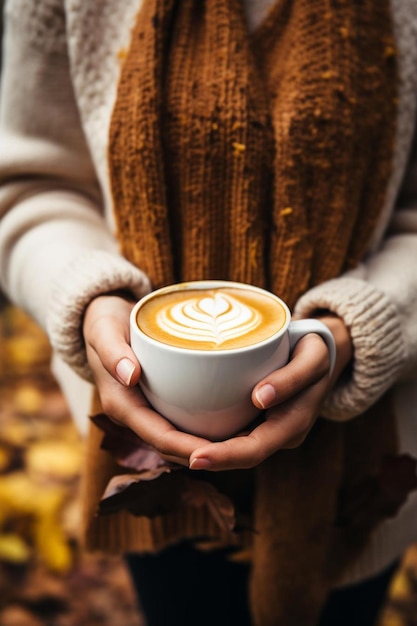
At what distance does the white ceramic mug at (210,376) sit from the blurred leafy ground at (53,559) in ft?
3.36

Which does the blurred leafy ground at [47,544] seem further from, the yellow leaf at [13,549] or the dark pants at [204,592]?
the dark pants at [204,592]

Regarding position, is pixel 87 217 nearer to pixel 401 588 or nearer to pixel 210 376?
pixel 210 376

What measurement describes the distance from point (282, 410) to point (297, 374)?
43 mm

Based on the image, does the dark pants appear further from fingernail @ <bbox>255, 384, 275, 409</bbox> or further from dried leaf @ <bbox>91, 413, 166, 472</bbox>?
fingernail @ <bbox>255, 384, 275, 409</bbox>

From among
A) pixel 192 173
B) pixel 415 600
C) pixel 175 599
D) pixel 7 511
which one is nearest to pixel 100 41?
pixel 192 173

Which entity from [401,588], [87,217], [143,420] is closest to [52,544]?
[401,588]

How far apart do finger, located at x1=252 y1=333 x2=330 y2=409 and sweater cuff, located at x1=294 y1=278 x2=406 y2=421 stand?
10 cm

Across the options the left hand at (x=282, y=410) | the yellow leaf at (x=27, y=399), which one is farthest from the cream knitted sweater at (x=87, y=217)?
the yellow leaf at (x=27, y=399)

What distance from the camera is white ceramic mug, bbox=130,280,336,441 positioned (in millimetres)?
459

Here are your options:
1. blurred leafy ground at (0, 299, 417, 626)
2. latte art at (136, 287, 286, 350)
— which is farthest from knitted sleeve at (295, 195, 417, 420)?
blurred leafy ground at (0, 299, 417, 626)

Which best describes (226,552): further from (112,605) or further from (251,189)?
(112,605)

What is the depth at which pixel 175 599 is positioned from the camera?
2.92 ft

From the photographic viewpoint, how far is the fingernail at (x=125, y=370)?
0.49 meters

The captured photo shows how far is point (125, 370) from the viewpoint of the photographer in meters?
0.49
